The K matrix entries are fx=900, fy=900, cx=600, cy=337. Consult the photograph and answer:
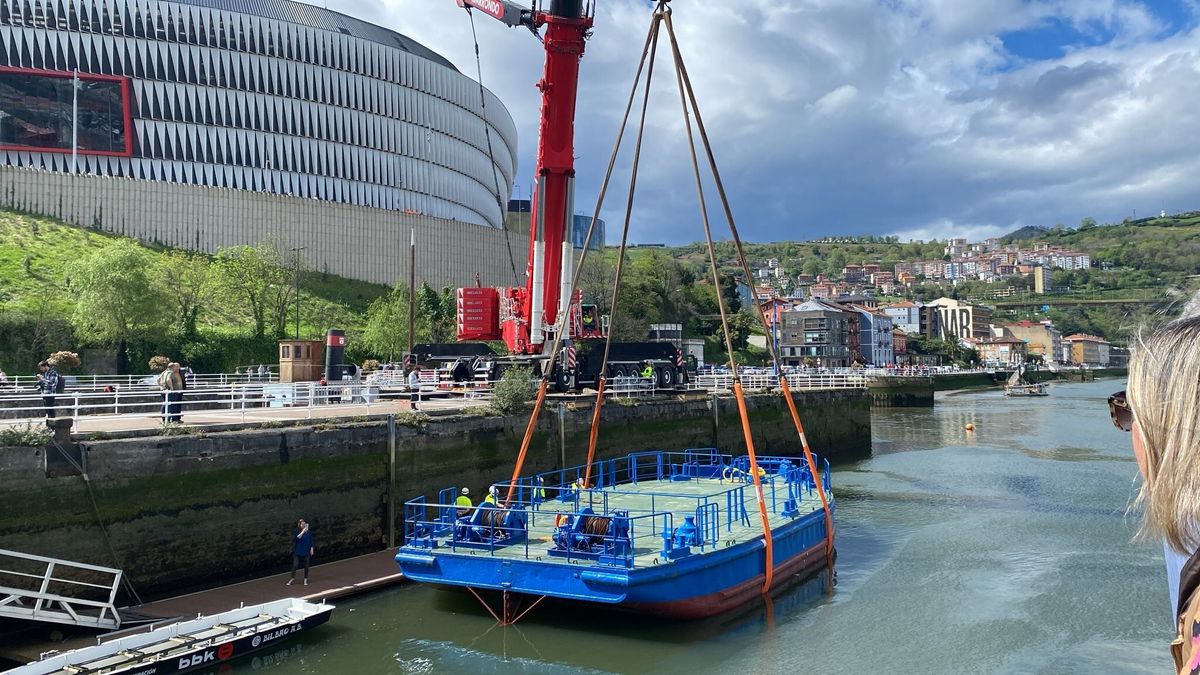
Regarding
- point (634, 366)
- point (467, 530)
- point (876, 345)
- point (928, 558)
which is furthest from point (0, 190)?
point (876, 345)

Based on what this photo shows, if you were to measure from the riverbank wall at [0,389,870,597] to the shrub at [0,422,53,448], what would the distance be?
0.13 meters

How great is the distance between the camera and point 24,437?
1596 cm

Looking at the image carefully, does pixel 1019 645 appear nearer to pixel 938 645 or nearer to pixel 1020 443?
pixel 938 645

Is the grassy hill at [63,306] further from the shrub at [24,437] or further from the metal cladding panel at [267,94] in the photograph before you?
the shrub at [24,437]

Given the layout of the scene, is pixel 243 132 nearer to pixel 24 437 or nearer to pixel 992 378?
pixel 24 437

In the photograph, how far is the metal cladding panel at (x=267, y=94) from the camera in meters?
82.2

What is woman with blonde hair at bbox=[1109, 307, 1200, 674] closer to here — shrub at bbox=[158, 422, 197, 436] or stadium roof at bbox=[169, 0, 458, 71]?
shrub at bbox=[158, 422, 197, 436]

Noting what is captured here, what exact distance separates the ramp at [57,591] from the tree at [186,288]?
37.5 meters

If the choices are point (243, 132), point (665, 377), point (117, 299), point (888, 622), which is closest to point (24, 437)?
point (888, 622)

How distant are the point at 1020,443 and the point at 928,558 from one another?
33.0 m

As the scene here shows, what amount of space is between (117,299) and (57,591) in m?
35.0

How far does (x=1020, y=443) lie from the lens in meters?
52.5

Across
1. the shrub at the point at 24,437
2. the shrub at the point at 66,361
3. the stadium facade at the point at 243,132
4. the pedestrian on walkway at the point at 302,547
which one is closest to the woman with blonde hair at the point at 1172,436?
the pedestrian on walkway at the point at 302,547

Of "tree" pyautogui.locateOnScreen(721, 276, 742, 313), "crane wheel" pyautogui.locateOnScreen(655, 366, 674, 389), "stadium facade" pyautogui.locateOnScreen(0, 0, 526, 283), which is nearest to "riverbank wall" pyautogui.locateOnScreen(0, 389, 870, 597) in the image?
"crane wheel" pyautogui.locateOnScreen(655, 366, 674, 389)
